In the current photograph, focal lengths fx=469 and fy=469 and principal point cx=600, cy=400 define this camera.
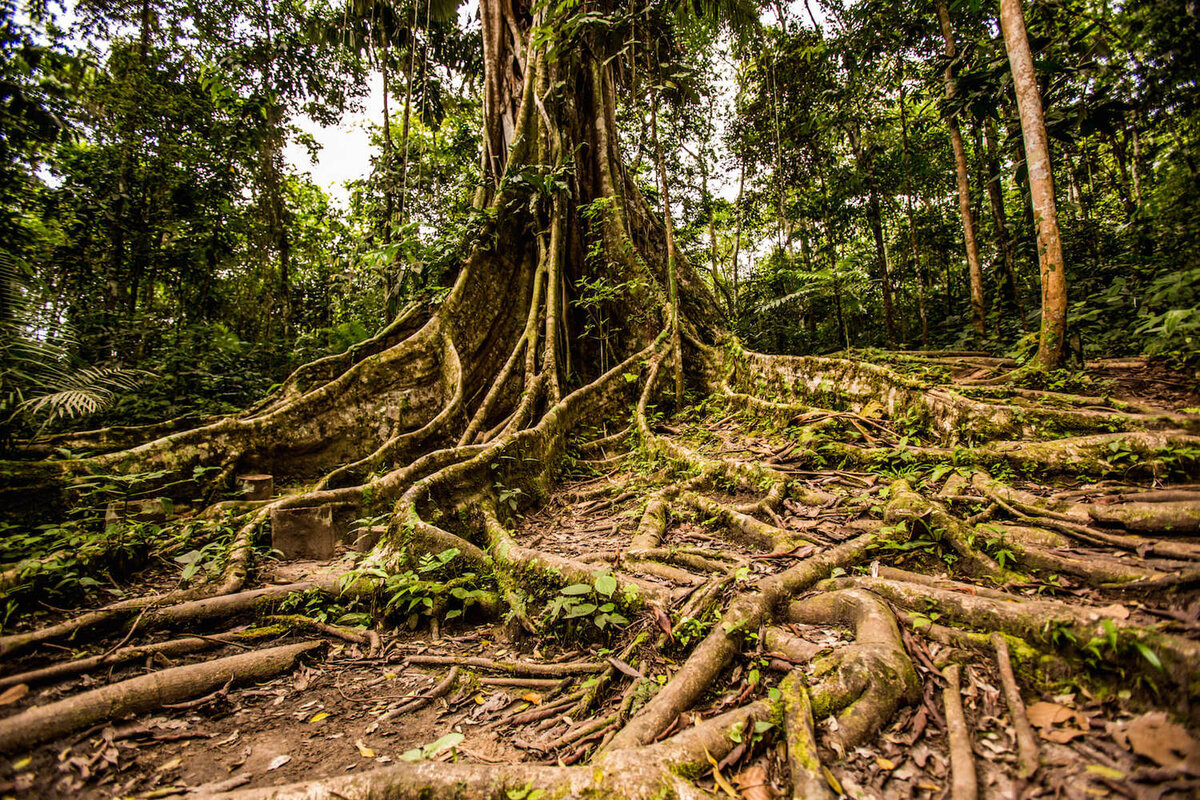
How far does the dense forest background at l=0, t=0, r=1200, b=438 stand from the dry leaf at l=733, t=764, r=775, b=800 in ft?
14.0

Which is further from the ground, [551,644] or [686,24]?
[686,24]

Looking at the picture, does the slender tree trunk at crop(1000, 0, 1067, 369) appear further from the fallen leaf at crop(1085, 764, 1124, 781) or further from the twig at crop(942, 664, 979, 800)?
the fallen leaf at crop(1085, 764, 1124, 781)

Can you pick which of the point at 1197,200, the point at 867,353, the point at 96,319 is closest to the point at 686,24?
the point at 867,353

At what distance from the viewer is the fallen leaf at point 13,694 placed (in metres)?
1.85

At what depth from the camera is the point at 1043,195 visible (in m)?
4.31

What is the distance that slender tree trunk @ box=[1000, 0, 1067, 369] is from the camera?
4.26 metres

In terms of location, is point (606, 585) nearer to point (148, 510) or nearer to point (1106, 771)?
point (1106, 771)

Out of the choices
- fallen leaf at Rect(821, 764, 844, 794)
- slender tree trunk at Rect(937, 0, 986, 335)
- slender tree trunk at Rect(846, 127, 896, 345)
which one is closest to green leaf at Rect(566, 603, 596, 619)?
fallen leaf at Rect(821, 764, 844, 794)

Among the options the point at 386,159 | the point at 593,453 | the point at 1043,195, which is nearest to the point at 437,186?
the point at 386,159

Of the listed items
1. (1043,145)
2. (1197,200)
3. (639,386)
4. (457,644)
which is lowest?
(457,644)

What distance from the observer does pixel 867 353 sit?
608 centimetres

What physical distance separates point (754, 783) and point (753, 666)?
0.53m

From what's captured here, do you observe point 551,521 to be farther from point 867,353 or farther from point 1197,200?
point 1197,200

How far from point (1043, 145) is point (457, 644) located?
641 cm
